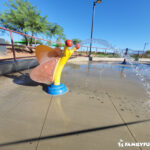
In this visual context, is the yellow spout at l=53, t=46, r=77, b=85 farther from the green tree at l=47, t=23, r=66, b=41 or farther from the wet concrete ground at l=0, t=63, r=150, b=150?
the green tree at l=47, t=23, r=66, b=41

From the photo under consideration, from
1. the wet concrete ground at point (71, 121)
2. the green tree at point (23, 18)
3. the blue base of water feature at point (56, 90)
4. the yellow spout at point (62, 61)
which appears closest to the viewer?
the wet concrete ground at point (71, 121)

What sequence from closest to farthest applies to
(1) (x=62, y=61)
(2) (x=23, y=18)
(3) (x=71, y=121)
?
(3) (x=71, y=121), (1) (x=62, y=61), (2) (x=23, y=18)

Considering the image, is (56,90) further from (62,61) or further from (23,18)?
(23,18)

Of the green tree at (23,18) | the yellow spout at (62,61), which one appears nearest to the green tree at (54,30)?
the green tree at (23,18)

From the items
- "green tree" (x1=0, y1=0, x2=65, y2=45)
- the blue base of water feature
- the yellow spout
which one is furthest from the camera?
"green tree" (x1=0, y1=0, x2=65, y2=45)

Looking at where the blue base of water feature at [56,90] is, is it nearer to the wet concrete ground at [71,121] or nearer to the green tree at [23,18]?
the wet concrete ground at [71,121]

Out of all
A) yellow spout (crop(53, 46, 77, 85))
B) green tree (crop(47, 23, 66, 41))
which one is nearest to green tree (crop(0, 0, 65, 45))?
green tree (crop(47, 23, 66, 41))

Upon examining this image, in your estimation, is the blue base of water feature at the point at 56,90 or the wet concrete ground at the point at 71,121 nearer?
the wet concrete ground at the point at 71,121

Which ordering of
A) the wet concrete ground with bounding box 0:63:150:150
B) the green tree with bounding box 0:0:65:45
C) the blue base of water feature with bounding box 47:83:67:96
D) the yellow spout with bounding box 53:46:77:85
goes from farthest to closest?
the green tree with bounding box 0:0:65:45 < the blue base of water feature with bounding box 47:83:67:96 < the yellow spout with bounding box 53:46:77:85 < the wet concrete ground with bounding box 0:63:150:150

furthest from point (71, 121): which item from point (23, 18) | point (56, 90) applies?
point (23, 18)

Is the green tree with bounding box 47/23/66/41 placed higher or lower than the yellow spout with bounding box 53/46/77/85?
higher

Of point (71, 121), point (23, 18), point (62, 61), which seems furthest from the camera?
point (23, 18)

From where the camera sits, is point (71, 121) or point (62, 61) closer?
point (71, 121)

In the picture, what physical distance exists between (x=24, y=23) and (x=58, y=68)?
14.5m
